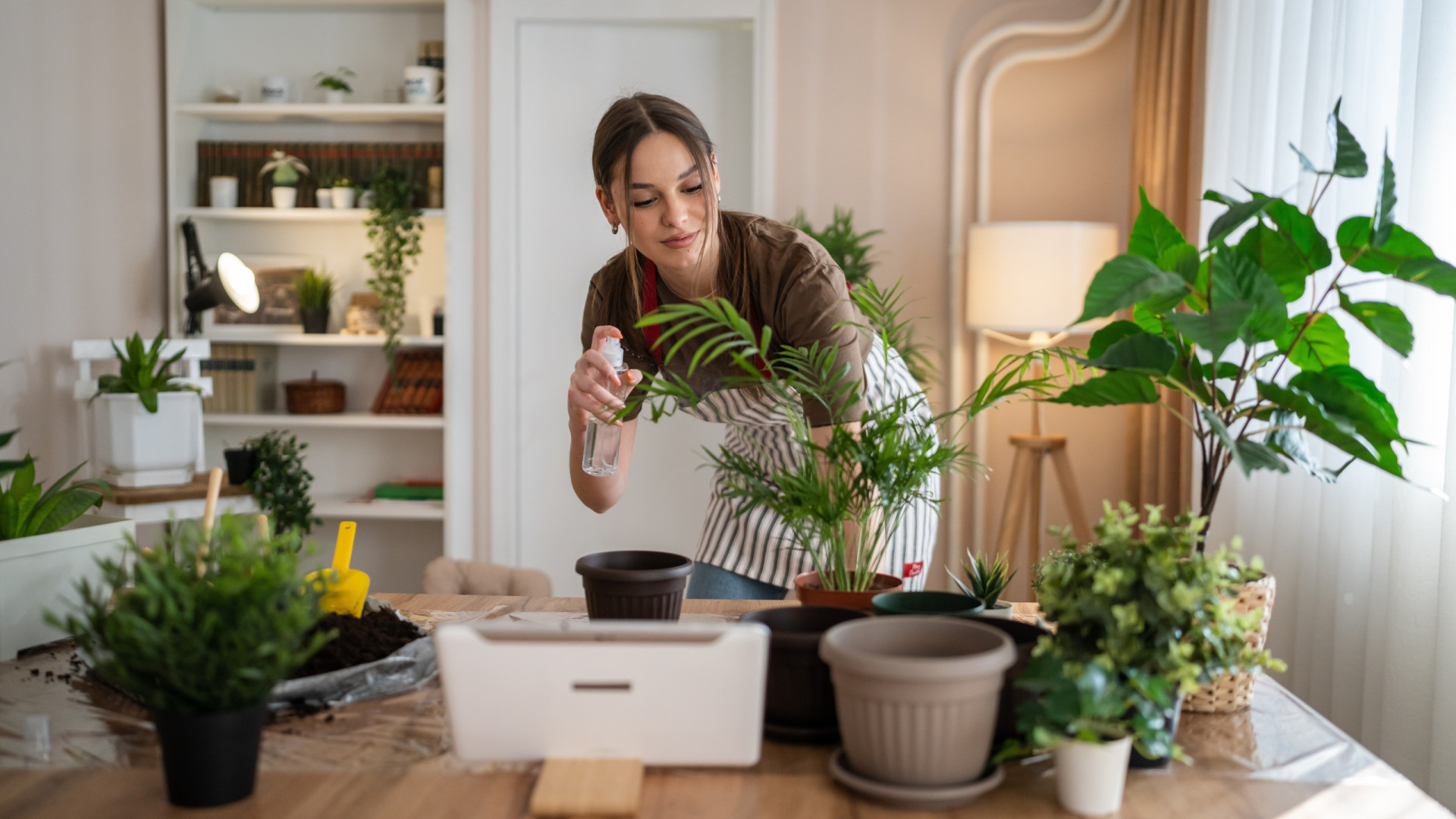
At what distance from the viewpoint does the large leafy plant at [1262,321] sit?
0.97 metres

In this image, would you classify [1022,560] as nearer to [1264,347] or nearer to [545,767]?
[1264,347]

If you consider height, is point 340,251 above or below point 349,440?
above

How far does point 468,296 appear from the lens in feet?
11.8

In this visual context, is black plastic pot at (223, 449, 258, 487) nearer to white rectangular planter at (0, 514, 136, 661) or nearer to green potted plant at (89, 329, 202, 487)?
green potted plant at (89, 329, 202, 487)

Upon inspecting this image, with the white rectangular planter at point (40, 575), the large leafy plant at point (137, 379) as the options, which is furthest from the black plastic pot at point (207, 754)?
the large leafy plant at point (137, 379)

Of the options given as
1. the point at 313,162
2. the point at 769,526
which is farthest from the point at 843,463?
the point at 313,162

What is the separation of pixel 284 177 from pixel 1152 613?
11.2 feet

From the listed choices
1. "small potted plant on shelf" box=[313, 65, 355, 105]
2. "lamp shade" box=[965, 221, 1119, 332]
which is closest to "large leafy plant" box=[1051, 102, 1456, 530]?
"lamp shade" box=[965, 221, 1119, 332]

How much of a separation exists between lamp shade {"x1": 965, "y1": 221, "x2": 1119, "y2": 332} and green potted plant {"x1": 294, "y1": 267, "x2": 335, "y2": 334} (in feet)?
7.23

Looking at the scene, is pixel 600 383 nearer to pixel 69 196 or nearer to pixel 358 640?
pixel 358 640

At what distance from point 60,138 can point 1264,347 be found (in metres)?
3.26

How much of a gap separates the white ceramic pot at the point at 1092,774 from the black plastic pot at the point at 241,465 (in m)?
2.89

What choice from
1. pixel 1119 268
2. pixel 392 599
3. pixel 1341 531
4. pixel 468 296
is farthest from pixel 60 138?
pixel 1341 531

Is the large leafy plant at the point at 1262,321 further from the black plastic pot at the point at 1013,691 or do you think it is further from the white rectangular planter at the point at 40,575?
the white rectangular planter at the point at 40,575
